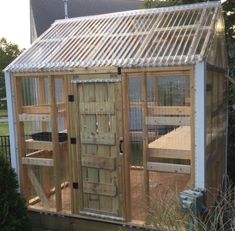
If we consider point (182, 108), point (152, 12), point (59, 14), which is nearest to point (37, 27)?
point (59, 14)

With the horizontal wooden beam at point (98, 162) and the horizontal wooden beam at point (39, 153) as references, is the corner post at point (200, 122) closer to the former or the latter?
the horizontal wooden beam at point (98, 162)

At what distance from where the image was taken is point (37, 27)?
74.3 ft

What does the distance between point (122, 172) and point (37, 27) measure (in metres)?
19.0

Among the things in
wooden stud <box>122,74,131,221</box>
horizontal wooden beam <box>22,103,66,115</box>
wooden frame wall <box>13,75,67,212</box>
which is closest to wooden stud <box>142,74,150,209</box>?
wooden stud <box>122,74,131,221</box>

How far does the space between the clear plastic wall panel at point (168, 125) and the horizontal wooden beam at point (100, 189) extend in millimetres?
633

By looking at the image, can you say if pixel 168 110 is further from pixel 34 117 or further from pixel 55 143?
pixel 34 117

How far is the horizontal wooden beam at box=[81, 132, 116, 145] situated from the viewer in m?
5.55

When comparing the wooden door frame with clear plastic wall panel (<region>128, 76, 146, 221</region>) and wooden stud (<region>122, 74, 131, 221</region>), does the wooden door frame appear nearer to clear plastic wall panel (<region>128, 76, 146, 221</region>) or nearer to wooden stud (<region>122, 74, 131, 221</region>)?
wooden stud (<region>122, 74, 131, 221</region>)

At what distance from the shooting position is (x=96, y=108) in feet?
18.4

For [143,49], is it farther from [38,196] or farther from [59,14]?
[59,14]

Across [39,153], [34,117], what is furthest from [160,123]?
[39,153]

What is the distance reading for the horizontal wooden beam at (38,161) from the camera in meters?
6.11

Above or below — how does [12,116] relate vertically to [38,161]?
above

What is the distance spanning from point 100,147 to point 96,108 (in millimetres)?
618
